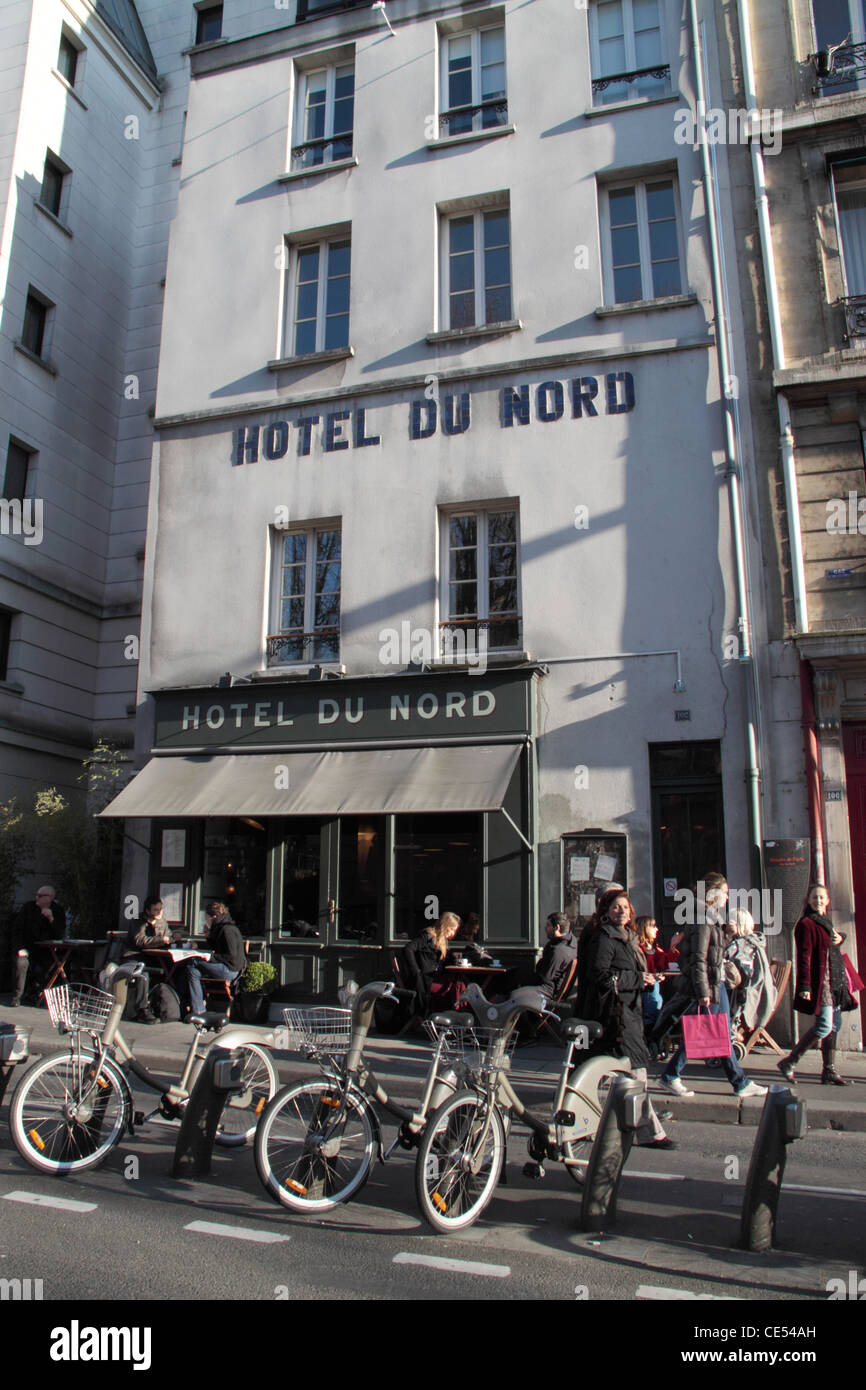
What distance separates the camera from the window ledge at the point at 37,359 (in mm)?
18375

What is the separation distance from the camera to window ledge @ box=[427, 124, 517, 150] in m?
14.0

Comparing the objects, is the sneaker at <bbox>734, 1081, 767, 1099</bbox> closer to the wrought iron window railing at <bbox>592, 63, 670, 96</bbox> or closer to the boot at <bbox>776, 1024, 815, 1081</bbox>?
the boot at <bbox>776, 1024, 815, 1081</bbox>

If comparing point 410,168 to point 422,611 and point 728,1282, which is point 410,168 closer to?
point 422,611

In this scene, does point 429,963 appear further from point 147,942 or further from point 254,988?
point 147,942

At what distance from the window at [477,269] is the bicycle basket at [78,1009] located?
10.8 metres

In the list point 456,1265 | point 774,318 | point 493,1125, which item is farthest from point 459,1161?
point 774,318

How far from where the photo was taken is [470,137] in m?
14.1

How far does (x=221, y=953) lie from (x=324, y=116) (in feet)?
42.2

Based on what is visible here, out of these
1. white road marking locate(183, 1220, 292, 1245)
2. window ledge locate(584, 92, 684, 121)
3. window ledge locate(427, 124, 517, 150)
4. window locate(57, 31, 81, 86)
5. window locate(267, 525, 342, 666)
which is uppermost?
window locate(57, 31, 81, 86)

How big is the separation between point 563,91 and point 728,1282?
14.6m

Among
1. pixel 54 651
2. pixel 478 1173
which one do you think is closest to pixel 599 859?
pixel 478 1173

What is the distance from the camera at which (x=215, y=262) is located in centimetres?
1537

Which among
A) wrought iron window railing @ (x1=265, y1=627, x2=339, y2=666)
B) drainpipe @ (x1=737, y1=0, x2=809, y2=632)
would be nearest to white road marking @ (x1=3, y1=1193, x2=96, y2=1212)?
wrought iron window railing @ (x1=265, y1=627, x2=339, y2=666)

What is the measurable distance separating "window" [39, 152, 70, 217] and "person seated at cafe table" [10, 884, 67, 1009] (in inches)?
554
